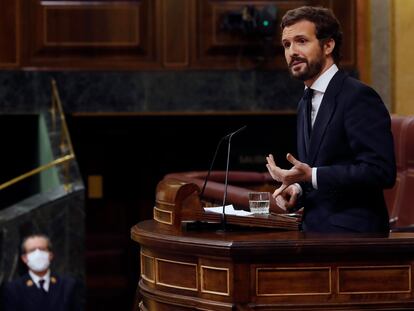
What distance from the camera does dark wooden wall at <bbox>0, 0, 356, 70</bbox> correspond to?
841 cm

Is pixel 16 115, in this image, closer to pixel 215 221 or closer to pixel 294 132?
pixel 294 132

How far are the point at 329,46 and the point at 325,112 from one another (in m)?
0.21

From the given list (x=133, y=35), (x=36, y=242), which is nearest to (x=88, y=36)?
(x=133, y=35)

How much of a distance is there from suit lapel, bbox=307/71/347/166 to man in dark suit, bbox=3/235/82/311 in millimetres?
2683

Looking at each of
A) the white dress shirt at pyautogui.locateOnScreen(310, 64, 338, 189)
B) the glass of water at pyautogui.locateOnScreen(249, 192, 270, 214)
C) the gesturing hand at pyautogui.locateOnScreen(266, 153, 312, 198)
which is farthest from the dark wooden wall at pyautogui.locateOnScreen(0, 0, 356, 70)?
the gesturing hand at pyautogui.locateOnScreen(266, 153, 312, 198)

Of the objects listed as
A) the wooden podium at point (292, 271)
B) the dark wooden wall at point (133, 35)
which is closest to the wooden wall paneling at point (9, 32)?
the dark wooden wall at point (133, 35)

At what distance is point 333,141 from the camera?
314 centimetres

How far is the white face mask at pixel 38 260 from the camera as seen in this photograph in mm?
5668

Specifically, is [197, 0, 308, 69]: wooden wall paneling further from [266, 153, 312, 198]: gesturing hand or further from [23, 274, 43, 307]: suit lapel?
[266, 153, 312, 198]: gesturing hand

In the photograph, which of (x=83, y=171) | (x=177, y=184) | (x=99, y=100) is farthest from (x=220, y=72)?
(x=177, y=184)

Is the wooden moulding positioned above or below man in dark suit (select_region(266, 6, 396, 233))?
below

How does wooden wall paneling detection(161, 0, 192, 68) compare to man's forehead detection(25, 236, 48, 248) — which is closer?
man's forehead detection(25, 236, 48, 248)

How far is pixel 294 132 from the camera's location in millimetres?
8750

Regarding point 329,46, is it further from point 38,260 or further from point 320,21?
point 38,260
